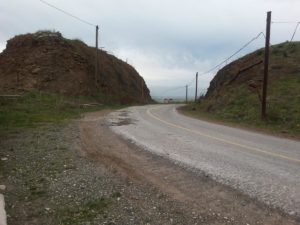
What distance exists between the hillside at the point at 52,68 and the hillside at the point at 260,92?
14.9 meters

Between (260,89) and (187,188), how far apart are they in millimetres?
26080

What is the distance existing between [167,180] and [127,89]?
52.2m

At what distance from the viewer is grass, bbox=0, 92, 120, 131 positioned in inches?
744

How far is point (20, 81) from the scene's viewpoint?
41.1 metres

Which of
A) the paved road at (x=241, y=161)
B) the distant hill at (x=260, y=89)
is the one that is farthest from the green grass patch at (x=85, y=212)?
the distant hill at (x=260, y=89)

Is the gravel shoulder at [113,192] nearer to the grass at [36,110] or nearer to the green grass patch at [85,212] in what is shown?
the green grass patch at [85,212]

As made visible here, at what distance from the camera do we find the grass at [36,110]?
18.9 m

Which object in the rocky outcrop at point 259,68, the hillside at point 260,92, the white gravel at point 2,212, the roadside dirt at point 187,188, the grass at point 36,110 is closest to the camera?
the white gravel at point 2,212

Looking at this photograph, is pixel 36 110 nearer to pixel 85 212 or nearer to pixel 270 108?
pixel 270 108

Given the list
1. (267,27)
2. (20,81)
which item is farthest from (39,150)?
(20,81)

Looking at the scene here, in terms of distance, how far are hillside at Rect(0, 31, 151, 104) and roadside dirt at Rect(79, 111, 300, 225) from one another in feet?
98.1

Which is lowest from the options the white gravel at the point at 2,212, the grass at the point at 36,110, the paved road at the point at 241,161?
the white gravel at the point at 2,212

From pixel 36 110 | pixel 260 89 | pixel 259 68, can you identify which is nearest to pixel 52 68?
pixel 36 110

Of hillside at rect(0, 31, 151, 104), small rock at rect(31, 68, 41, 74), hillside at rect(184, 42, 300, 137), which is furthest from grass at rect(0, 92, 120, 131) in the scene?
hillside at rect(184, 42, 300, 137)
